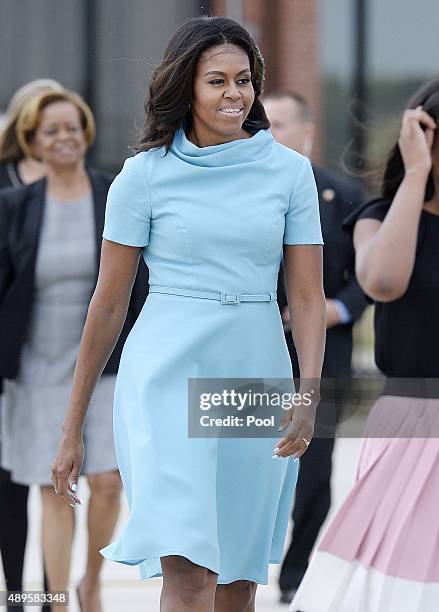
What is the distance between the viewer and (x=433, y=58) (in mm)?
5090

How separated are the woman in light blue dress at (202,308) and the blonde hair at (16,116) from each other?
181 cm

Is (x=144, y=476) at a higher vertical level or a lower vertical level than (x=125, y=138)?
lower

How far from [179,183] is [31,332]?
5.48 feet

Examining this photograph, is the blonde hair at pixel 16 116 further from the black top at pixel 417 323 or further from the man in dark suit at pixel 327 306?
the black top at pixel 417 323

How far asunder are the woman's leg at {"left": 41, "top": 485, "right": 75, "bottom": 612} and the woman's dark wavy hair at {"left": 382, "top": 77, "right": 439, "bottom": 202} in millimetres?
1692

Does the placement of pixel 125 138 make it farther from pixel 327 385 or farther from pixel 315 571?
pixel 315 571

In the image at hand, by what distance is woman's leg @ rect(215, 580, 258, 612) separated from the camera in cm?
370

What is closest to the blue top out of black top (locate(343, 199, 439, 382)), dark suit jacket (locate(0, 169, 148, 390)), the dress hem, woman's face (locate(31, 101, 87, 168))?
black top (locate(343, 199, 439, 382))

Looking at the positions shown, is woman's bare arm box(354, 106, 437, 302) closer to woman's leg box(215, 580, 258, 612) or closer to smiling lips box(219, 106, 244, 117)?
smiling lips box(219, 106, 244, 117)

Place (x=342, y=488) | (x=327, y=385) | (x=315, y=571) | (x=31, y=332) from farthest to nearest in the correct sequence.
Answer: (x=342, y=488) → (x=327, y=385) → (x=31, y=332) → (x=315, y=571)

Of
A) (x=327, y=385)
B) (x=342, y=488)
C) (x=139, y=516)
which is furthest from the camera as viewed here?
(x=342, y=488)

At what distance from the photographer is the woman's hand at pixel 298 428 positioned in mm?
3500

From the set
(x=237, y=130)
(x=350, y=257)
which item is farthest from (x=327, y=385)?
(x=237, y=130)

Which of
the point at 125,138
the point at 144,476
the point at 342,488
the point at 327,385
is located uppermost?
the point at 125,138
